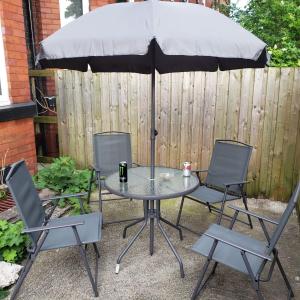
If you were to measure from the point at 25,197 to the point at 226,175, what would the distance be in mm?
2337

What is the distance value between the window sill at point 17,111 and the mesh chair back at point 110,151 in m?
1.10

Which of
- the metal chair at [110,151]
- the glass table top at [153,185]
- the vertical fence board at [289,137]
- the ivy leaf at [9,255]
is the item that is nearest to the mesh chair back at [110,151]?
the metal chair at [110,151]

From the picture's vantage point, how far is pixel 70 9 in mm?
6156

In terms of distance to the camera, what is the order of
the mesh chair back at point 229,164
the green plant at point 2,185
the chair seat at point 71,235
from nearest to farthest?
the chair seat at point 71,235 < the mesh chair back at point 229,164 < the green plant at point 2,185

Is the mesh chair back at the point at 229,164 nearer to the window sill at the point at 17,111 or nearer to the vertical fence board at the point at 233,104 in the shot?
the vertical fence board at the point at 233,104

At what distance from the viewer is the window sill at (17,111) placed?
4.07 meters

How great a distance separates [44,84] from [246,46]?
468 centimetres

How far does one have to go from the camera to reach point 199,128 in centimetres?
473

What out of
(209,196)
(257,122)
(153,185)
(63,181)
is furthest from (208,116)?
(63,181)

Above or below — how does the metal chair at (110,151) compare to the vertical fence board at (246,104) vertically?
below

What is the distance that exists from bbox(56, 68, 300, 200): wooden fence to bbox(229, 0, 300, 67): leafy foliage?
3985mm

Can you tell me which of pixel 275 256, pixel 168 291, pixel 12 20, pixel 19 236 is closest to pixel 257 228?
pixel 275 256

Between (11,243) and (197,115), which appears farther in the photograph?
(197,115)

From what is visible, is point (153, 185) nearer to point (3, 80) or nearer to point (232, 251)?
point (232, 251)
